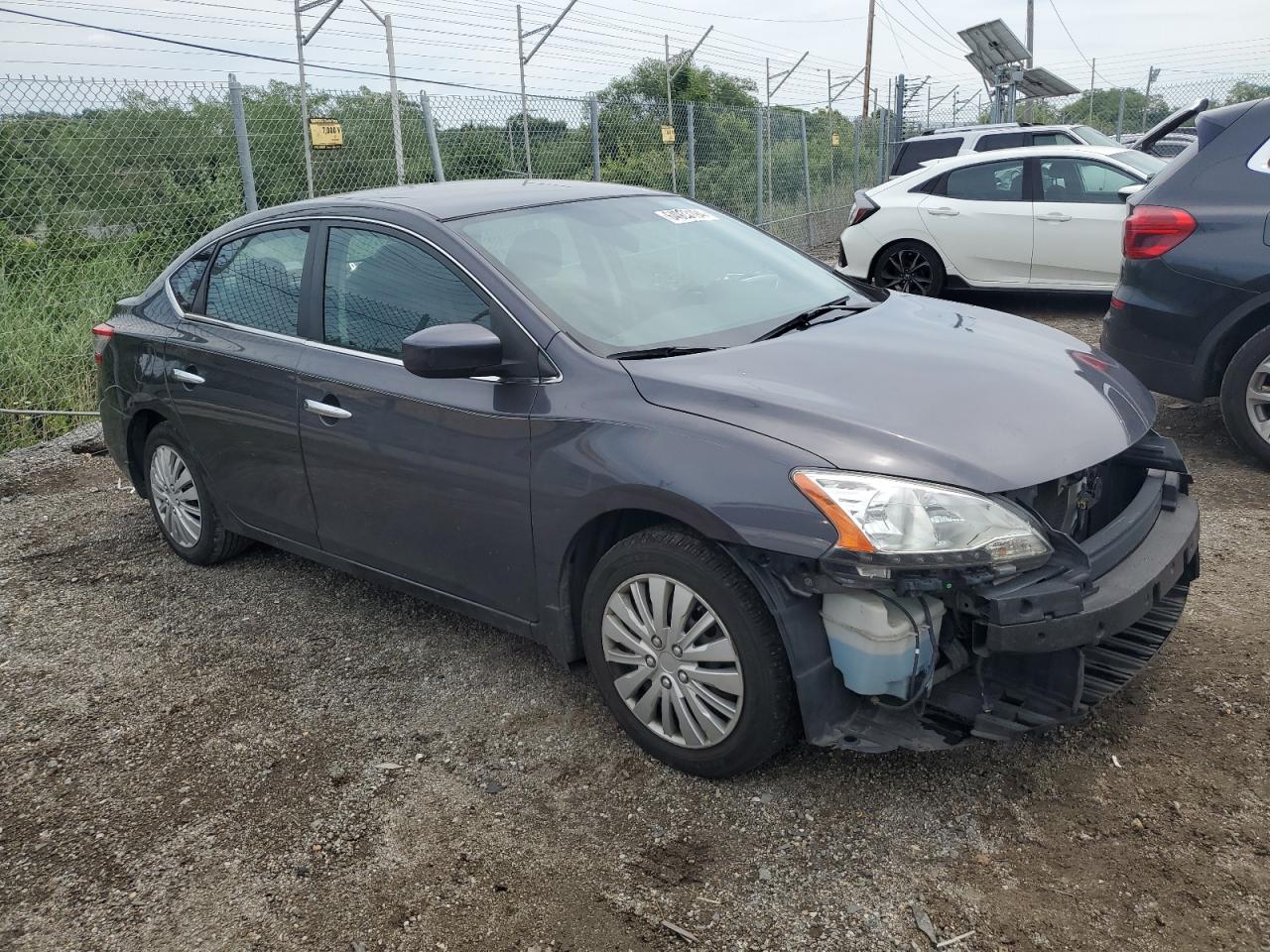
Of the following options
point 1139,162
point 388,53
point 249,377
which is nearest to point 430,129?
point 388,53

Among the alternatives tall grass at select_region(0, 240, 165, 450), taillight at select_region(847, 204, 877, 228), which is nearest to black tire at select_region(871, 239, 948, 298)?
taillight at select_region(847, 204, 877, 228)

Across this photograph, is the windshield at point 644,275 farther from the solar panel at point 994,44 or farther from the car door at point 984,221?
the solar panel at point 994,44

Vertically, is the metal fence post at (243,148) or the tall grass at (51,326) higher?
the metal fence post at (243,148)

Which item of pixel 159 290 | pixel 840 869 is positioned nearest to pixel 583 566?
pixel 840 869

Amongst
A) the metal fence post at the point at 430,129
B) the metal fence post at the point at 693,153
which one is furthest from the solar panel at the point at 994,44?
the metal fence post at the point at 430,129

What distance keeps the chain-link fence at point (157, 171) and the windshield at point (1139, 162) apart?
5.42 metres

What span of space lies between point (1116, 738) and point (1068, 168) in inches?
303

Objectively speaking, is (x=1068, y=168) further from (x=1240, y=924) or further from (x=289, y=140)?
(x=1240, y=924)

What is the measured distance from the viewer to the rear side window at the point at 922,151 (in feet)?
47.9

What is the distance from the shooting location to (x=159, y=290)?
4.84 meters

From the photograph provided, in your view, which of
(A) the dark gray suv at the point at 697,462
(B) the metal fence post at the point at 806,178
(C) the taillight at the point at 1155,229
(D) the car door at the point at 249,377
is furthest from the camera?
(B) the metal fence post at the point at 806,178

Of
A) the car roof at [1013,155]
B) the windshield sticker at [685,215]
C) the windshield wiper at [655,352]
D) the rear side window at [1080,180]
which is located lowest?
the windshield wiper at [655,352]

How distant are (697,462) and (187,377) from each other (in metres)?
2.60

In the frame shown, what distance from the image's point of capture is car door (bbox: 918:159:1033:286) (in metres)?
9.62
